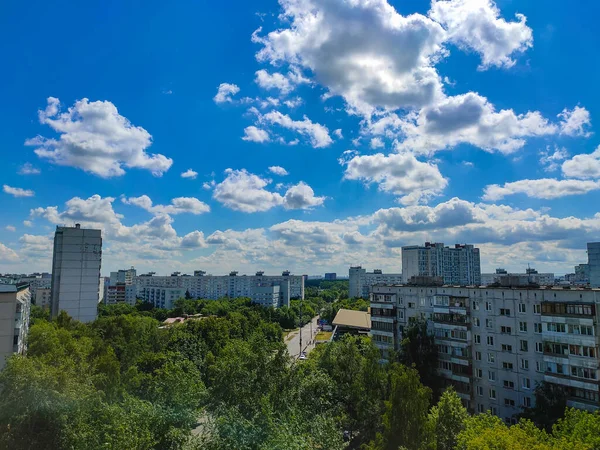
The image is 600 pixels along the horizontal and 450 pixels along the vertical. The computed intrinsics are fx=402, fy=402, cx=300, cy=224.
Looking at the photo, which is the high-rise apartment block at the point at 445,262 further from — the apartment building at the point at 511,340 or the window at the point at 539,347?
the window at the point at 539,347

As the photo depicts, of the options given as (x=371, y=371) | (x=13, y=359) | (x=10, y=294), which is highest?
(x=10, y=294)

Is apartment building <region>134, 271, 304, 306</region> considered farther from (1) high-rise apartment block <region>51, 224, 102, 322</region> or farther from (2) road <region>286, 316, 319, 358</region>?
(1) high-rise apartment block <region>51, 224, 102, 322</region>

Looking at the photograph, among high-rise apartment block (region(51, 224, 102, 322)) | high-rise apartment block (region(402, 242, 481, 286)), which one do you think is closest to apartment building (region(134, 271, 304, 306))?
high-rise apartment block (region(402, 242, 481, 286))

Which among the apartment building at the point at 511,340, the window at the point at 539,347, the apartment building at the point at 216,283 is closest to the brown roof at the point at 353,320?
the apartment building at the point at 511,340

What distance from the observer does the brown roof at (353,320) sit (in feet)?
246

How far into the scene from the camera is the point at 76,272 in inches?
3150

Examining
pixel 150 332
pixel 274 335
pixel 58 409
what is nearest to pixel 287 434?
pixel 58 409

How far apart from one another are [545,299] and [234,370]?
22.5 m

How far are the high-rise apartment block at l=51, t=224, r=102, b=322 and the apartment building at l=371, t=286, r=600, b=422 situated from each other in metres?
66.6

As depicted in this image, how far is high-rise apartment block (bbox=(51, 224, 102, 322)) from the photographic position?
256 ft

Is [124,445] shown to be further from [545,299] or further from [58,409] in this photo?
[545,299]

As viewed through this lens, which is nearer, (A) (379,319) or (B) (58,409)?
(B) (58,409)

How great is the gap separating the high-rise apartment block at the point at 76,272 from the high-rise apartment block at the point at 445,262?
299 feet

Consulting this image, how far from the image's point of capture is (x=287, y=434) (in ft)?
60.9
